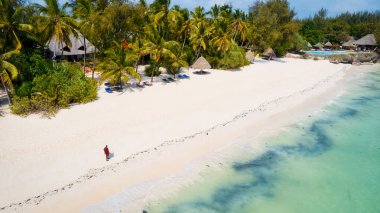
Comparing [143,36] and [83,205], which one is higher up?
[143,36]

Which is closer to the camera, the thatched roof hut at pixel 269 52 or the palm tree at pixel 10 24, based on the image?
the palm tree at pixel 10 24

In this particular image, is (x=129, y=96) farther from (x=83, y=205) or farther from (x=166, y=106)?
(x=83, y=205)

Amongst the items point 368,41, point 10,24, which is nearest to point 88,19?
point 10,24

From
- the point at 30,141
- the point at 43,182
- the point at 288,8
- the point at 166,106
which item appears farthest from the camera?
the point at 288,8

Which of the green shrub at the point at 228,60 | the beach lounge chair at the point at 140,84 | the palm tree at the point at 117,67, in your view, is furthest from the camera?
the green shrub at the point at 228,60

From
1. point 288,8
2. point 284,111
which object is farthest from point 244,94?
point 288,8

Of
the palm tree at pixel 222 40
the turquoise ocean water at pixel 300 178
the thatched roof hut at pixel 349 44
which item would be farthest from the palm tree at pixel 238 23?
the thatched roof hut at pixel 349 44

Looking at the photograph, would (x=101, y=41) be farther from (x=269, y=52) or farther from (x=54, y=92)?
(x=269, y=52)

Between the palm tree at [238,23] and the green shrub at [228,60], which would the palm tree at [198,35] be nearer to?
the green shrub at [228,60]
